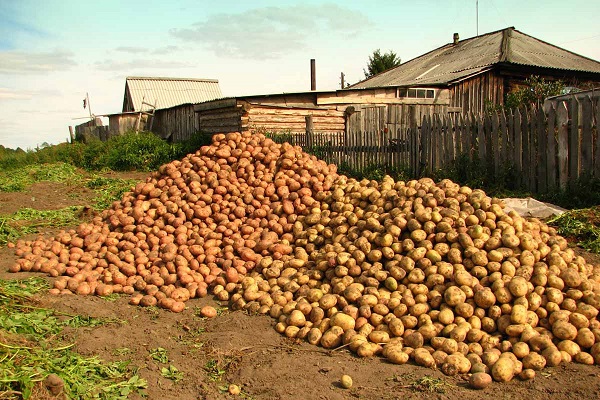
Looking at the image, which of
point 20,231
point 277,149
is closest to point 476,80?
point 277,149

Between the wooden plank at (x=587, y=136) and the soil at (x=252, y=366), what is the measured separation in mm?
5451

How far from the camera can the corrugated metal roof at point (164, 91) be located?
3061 cm

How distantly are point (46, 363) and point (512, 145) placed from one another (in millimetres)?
8372

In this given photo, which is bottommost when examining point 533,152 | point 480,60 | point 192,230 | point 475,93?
point 192,230

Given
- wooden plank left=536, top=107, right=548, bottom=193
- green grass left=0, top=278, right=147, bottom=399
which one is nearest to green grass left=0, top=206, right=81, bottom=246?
green grass left=0, top=278, right=147, bottom=399

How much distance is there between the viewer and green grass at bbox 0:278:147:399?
2.91 m

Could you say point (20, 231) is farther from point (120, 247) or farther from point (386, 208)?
point (386, 208)

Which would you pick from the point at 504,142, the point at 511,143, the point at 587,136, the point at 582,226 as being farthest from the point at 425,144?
the point at 582,226

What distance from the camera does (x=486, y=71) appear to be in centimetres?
1908

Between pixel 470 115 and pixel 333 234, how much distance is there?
5.68 meters

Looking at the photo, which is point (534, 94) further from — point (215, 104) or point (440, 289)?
point (440, 289)

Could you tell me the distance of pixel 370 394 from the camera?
328 cm

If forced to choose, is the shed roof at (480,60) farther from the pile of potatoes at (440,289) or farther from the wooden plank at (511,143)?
the pile of potatoes at (440,289)

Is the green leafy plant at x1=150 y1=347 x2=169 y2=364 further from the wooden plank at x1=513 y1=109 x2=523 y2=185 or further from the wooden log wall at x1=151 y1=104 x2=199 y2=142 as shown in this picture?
the wooden log wall at x1=151 y1=104 x2=199 y2=142
